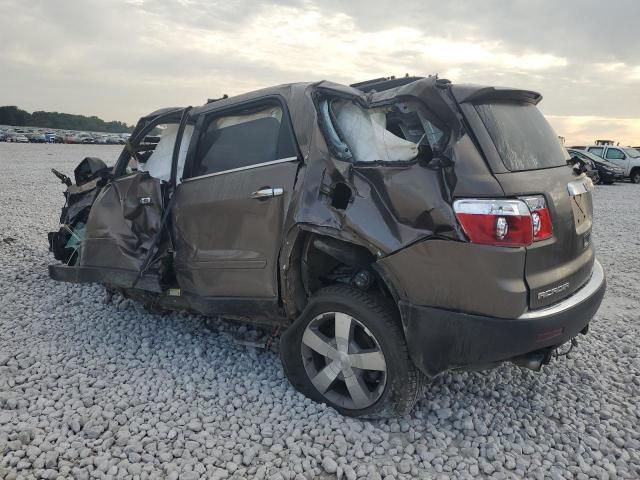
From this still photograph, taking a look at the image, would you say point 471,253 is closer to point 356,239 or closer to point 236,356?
point 356,239

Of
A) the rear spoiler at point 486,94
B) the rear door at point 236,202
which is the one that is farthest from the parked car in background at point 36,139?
the rear spoiler at point 486,94

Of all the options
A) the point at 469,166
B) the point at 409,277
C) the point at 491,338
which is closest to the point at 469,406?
the point at 491,338

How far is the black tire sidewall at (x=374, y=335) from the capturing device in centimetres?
286

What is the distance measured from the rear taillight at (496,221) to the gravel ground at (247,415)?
118 centimetres

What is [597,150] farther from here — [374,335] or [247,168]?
[374,335]

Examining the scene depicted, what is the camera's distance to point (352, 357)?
3.03 meters

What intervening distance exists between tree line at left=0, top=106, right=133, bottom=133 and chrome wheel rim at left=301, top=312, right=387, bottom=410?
9678cm

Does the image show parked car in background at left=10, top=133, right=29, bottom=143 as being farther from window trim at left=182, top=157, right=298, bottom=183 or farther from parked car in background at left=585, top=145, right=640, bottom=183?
window trim at left=182, top=157, right=298, bottom=183

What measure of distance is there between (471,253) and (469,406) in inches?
47.2

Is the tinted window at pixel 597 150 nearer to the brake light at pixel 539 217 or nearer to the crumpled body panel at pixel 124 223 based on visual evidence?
the brake light at pixel 539 217

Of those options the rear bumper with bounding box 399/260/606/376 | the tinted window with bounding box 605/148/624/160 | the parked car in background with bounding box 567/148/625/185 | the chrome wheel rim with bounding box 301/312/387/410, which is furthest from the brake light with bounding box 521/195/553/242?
the tinted window with bounding box 605/148/624/160

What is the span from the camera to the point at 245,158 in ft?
11.8

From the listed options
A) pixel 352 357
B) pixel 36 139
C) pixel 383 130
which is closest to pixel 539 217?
pixel 383 130

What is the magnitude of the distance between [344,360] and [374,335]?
29cm
